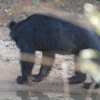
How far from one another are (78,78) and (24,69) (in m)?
0.69

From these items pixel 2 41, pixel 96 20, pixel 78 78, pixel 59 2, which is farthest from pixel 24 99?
pixel 59 2

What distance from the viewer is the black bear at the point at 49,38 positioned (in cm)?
468

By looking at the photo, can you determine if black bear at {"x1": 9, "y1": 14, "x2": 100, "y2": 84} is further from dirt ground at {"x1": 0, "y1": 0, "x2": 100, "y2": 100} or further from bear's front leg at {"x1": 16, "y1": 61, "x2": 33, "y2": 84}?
dirt ground at {"x1": 0, "y1": 0, "x2": 100, "y2": 100}

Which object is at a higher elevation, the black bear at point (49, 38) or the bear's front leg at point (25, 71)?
the black bear at point (49, 38)

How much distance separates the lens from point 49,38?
4.87m

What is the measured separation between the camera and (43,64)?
5363 mm

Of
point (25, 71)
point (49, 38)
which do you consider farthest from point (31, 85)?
point (49, 38)

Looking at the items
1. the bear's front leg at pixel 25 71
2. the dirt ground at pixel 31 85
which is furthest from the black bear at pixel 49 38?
the dirt ground at pixel 31 85

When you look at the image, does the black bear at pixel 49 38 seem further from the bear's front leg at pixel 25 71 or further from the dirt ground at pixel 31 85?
the dirt ground at pixel 31 85

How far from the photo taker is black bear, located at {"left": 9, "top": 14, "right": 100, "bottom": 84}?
4.68 metres

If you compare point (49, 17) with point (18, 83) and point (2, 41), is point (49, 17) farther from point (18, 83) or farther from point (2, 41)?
point (2, 41)

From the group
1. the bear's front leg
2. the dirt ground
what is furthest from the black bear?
the dirt ground

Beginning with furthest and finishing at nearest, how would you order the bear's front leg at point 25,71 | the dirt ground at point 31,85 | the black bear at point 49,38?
the bear's front leg at point 25,71 < the dirt ground at point 31,85 < the black bear at point 49,38

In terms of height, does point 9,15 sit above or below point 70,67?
below
